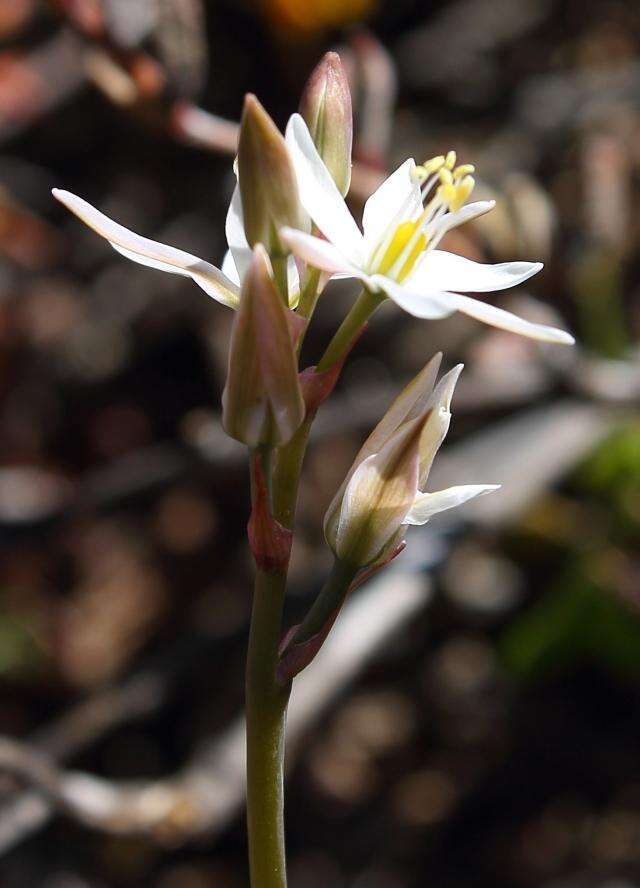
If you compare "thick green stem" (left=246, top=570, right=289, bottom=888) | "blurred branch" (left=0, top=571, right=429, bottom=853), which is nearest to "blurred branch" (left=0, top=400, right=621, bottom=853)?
"blurred branch" (left=0, top=571, right=429, bottom=853)

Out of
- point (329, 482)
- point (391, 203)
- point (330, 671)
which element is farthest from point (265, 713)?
point (329, 482)

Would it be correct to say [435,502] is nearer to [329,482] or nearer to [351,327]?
[351,327]

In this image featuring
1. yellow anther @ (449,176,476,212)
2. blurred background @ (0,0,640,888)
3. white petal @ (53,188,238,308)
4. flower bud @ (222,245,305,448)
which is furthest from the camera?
blurred background @ (0,0,640,888)

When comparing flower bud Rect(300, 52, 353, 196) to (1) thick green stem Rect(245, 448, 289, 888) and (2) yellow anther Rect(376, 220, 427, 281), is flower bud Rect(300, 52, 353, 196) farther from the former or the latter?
(1) thick green stem Rect(245, 448, 289, 888)

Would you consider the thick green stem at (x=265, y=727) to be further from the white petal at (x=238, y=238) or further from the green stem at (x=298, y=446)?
the white petal at (x=238, y=238)

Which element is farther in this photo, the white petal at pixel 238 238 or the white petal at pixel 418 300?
the white petal at pixel 238 238

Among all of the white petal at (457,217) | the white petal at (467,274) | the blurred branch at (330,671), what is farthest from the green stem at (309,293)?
the blurred branch at (330,671)
